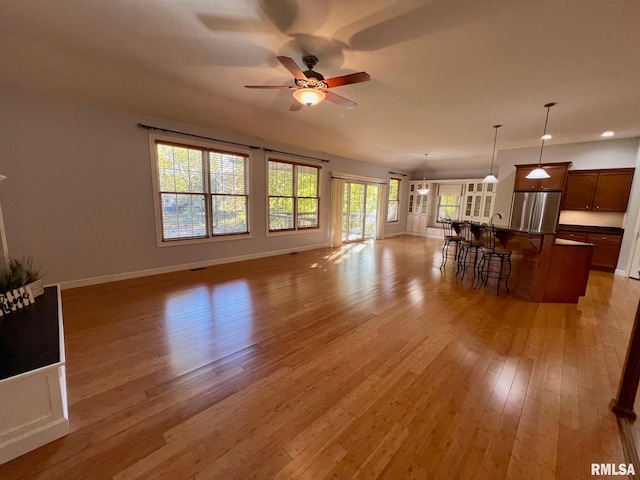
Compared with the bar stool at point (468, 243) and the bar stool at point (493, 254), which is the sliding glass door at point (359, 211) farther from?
the bar stool at point (493, 254)

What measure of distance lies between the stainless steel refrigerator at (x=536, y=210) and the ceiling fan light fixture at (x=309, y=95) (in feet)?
17.9

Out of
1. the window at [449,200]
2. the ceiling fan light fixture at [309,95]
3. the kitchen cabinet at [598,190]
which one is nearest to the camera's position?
the ceiling fan light fixture at [309,95]

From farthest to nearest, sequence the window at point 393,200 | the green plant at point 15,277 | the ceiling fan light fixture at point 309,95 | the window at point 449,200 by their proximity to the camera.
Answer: the window at point 393,200, the window at point 449,200, the ceiling fan light fixture at point 309,95, the green plant at point 15,277

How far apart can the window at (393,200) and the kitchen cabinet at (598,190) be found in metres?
5.03

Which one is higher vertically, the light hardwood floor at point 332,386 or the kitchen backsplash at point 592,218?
the kitchen backsplash at point 592,218

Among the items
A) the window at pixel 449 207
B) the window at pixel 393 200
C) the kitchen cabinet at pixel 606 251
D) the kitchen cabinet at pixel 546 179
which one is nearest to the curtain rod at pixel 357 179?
the window at pixel 393 200

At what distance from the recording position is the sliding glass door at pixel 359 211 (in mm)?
7953

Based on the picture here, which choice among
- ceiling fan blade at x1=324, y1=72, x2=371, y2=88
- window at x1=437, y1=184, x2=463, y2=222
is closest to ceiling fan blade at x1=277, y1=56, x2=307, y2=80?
ceiling fan blade at x1=324, y1=72, x2=371, y2=88

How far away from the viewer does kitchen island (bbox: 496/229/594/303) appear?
3.54 m

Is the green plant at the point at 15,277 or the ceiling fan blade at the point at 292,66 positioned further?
the green plant at the point at 15,277

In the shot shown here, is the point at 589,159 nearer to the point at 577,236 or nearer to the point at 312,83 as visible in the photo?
the point at 577,236

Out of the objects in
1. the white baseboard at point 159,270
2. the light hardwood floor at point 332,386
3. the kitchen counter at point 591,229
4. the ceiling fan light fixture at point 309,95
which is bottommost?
the light hardwood floor at point 332,386

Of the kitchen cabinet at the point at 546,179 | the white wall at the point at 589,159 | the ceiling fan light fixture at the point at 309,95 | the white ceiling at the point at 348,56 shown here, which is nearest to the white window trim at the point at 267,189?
the white ceiling at the point at 348,56

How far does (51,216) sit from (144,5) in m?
3.26
